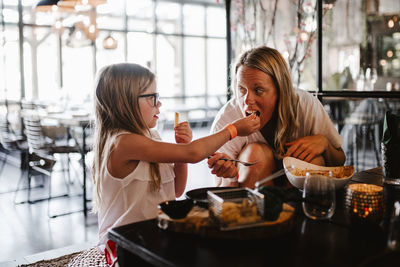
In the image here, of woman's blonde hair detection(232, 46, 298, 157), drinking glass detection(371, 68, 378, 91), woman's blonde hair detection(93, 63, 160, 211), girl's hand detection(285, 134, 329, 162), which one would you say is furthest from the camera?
drinking glass detection(371, 68, 378, 91)

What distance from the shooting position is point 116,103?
1.85 m

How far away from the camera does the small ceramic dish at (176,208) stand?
1286mm

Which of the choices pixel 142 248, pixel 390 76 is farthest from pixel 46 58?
pixel 142 248

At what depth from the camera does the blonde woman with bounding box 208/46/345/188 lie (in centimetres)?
221

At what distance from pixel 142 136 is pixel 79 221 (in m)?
2.57

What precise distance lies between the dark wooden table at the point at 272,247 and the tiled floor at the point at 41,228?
2.06m

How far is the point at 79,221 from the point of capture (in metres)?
3.99

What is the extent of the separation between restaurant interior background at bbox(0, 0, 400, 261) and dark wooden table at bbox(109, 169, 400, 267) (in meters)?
1.64

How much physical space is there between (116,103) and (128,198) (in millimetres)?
419

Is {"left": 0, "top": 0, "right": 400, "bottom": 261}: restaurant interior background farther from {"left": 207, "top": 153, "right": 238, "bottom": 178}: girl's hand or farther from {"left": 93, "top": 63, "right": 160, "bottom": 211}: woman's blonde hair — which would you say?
{"left": 93, "top": 63, "right": 160, "bottom": 211}: woman's blonde hair

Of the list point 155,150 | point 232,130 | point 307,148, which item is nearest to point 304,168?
point 307,148

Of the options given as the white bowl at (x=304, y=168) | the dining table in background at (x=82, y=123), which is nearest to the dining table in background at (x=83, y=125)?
the dining table in background at (x=82, y=123)

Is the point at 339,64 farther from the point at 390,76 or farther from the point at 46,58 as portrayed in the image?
the point at 46,58

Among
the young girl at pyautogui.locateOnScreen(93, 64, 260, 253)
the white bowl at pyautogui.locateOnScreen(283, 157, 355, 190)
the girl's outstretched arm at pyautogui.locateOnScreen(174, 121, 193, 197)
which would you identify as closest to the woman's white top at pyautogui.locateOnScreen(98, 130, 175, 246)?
the young girl at pyautogui.locateOnScreen(93, 64, 260, 253)
